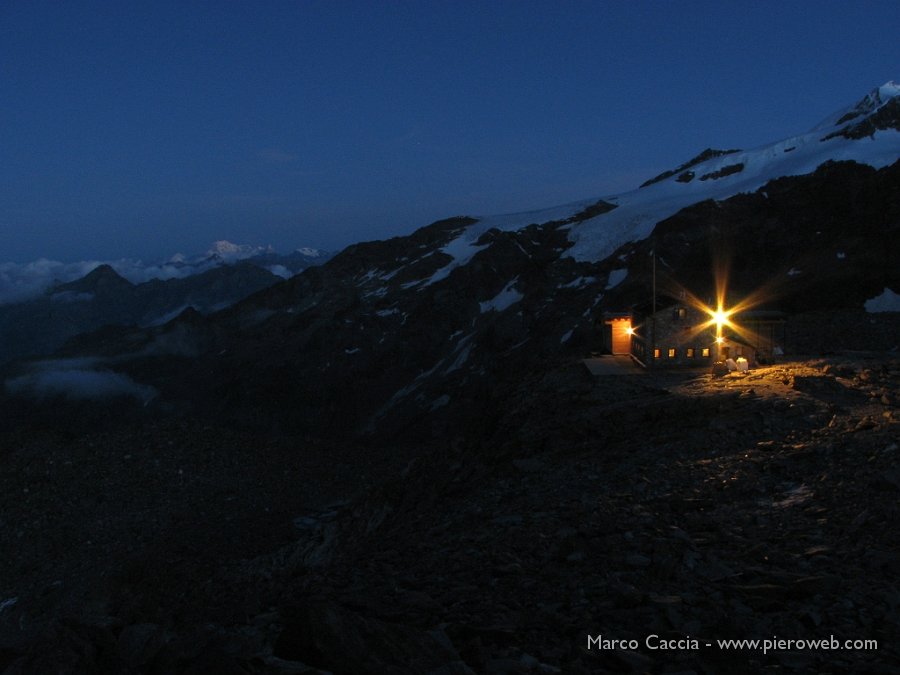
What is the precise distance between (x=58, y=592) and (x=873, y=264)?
2978 inches

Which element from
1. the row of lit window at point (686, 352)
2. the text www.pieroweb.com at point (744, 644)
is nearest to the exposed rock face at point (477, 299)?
the row of lit window at point (686, 352)

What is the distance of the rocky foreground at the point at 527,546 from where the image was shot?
8.08 meters

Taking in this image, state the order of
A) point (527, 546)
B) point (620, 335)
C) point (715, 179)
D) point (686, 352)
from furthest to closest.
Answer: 1. point (715, 179)
2. point (620, 335)
3. point (686, 352)
4. point (527, 546)

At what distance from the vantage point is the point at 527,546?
511 inches

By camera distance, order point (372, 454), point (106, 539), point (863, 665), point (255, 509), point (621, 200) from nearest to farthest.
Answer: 1. point (863, 665)
2. point (106, 539)
3. point (255, 509)
4. point (372, 454)
5. point (621, 200)

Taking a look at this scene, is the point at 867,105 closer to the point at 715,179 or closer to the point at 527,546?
the point at 715,179

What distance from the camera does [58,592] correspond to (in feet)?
90.8

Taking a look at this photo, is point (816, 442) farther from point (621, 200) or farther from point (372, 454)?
point (621, 200)

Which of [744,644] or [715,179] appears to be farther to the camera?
[715,179]

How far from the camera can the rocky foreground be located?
8.08 meters

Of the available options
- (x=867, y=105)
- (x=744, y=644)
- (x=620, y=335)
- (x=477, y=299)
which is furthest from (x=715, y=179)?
(x=744, y=644)

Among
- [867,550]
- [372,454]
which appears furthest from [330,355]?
[867,550]

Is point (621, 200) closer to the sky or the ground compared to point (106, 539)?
closer to the sky

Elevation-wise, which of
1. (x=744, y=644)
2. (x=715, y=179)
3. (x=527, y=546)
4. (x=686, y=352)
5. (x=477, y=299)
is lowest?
(x=527, y=546)
